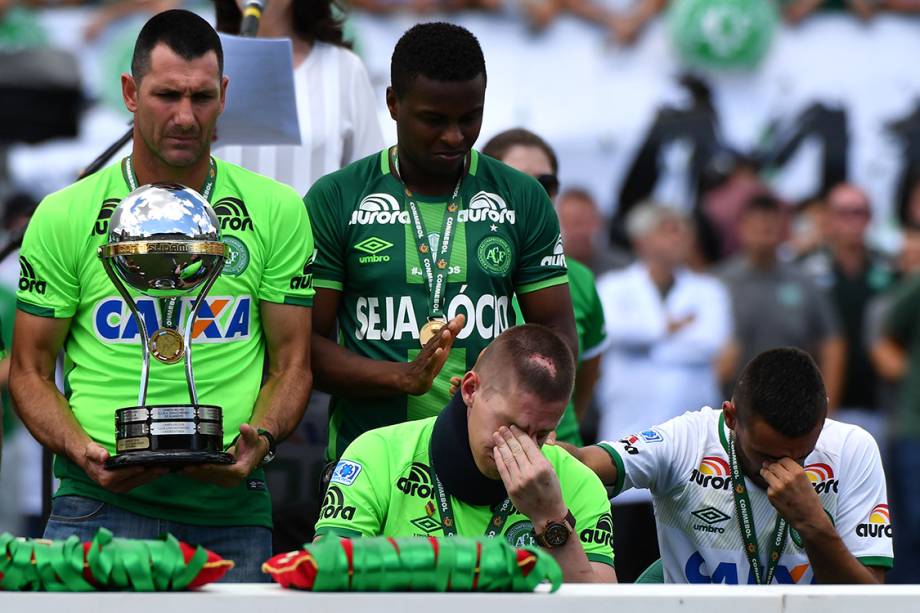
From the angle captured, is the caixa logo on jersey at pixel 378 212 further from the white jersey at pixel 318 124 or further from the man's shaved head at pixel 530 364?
the white jersey at pixel 318 124

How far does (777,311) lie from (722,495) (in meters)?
Answer: 4.75

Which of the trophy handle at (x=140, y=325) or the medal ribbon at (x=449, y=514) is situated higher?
the trophy handle at (x=140, y=325)

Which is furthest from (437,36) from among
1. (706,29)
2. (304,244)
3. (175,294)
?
(706,29)

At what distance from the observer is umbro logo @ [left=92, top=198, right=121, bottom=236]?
5387 millimetres

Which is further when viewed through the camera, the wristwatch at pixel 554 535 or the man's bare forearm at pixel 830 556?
the man's bare forearm at pixel 830 556

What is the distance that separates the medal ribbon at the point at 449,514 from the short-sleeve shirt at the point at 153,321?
0.59 meters

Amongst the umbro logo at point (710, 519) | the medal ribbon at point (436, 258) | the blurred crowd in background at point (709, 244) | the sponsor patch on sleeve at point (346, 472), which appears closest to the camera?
the sponsor patch on sleeve at point (346, 472)

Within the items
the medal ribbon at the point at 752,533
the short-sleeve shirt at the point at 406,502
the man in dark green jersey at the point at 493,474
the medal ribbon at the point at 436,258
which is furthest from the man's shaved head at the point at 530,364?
the medal ribbon at the point at 752,533

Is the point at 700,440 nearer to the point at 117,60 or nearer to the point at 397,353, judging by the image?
the point at 397,353

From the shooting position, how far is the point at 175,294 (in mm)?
5152

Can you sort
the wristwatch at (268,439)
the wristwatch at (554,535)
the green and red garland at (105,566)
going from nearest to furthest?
the green and red garland at (105,566) → the wristwatch at (554,535) → the wristwatch at (268,439)

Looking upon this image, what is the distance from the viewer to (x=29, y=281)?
5.38m

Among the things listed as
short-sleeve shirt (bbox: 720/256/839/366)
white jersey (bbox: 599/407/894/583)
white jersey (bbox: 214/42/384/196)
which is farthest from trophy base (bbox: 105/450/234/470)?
short-sleeve shirt (bbox: 720/256/839/366)

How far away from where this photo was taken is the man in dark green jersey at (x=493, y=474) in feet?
16.1
